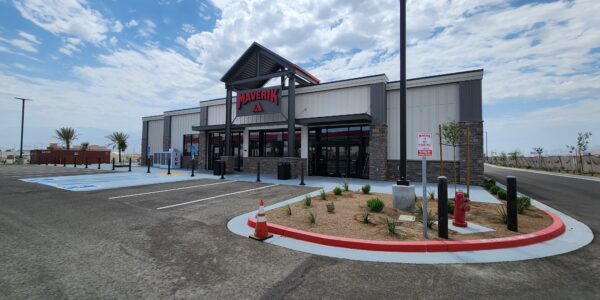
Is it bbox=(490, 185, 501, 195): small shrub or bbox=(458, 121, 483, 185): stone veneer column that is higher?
bbox=(458, 121, 483, 185): stone veneer column

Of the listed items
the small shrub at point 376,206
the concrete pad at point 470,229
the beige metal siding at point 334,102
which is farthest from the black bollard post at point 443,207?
the beige metal siding at point 334,102

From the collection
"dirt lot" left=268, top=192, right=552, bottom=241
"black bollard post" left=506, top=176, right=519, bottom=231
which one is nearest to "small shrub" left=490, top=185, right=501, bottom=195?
"dirt lot" left=268, top=192, right=552, bottom=241

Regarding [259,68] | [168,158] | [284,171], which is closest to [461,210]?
[284,171]

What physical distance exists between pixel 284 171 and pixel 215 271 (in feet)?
39.5

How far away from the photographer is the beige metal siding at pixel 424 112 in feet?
45.9

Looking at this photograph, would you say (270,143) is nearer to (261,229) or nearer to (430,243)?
(261,229)

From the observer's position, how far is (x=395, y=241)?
466 cm

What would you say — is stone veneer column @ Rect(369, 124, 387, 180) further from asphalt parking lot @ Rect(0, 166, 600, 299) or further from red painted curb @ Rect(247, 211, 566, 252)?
asphalt parking lot @ Rect(0, 166, 600, 299)

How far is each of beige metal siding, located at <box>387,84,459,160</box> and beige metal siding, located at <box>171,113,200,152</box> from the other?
18.3m

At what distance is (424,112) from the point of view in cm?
1461

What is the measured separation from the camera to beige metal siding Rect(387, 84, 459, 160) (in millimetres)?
13992

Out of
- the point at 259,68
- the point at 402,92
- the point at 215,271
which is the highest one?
the point at 259,68

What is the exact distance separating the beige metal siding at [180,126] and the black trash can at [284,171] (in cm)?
1331

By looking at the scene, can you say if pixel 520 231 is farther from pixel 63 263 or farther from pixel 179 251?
pixel 63 263
